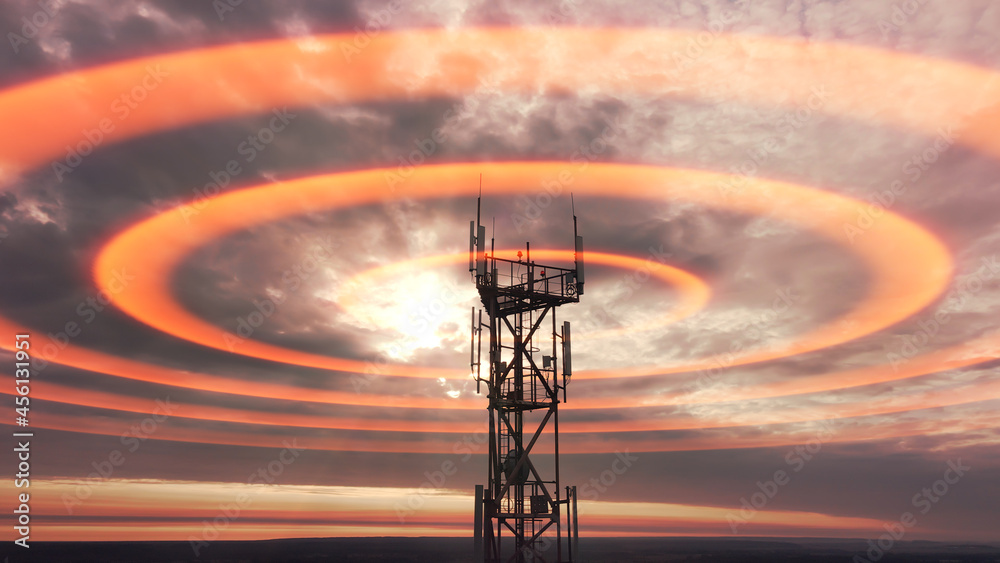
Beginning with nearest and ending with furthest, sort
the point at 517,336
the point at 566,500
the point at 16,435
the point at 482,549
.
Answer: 1. the point at 16,435
2. the point at 482,549
3. the point at 566,500
4. the point at 517,336

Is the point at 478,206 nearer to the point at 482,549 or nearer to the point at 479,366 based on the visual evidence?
the point at 479,366

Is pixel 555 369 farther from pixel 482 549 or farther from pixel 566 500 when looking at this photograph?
pixel 482 549

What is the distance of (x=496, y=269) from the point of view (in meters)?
35.7

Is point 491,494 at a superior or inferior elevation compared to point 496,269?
inferior

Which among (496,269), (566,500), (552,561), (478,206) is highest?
(478,206)

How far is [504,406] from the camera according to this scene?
115 ft

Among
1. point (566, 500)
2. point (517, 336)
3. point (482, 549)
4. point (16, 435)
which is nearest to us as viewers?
point (16, 435)

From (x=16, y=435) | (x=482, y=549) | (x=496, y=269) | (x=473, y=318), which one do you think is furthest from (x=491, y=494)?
(x=16, y=435)

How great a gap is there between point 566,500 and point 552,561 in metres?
3.75

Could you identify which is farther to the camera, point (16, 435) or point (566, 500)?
point (566, 500)

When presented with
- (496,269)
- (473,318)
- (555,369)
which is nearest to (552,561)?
(555,369)

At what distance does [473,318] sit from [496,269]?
2946 mm

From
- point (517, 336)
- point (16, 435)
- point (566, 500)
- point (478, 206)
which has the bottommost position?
point (566, 500)

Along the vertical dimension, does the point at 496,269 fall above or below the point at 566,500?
above
